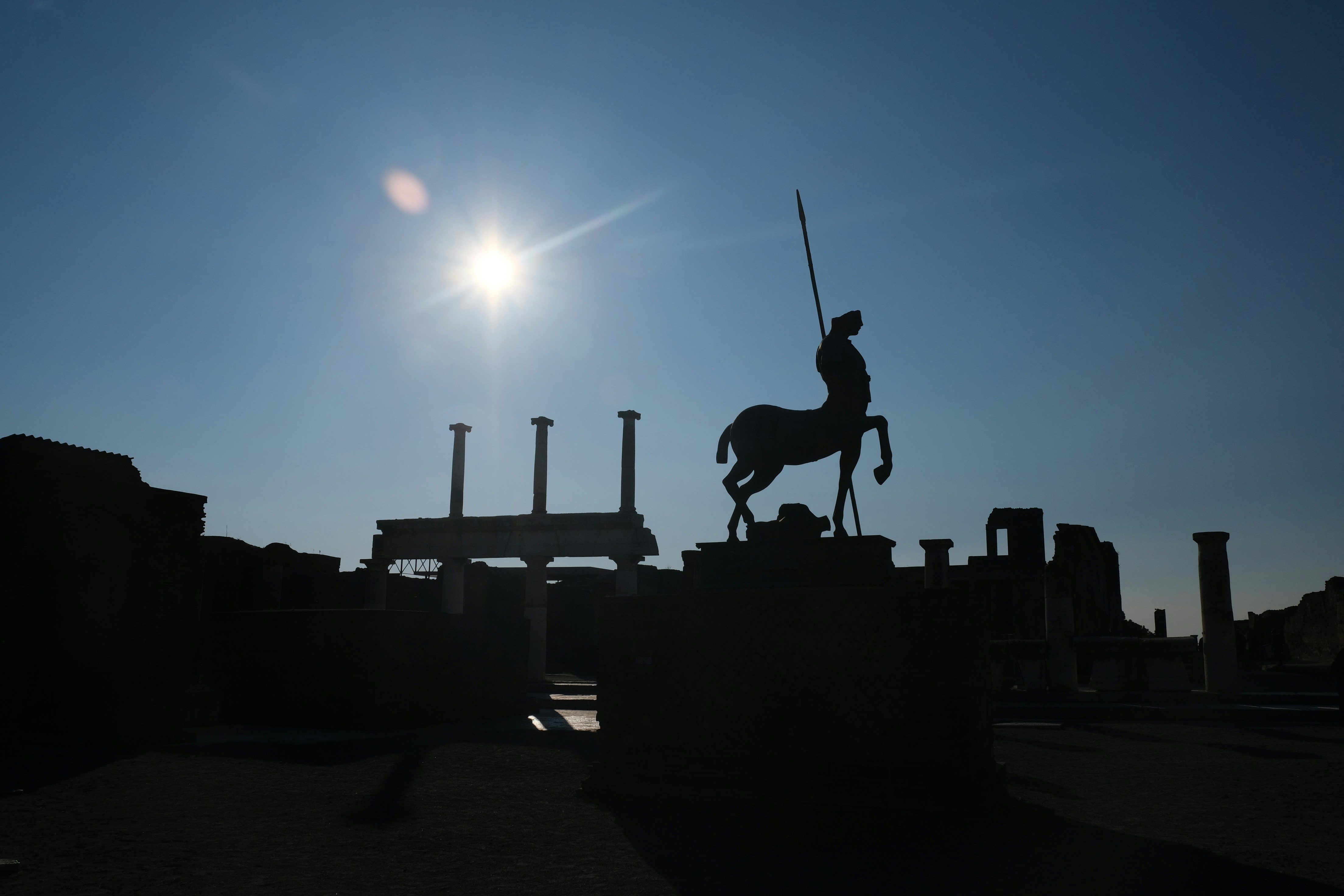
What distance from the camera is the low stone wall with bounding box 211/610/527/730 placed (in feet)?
48.2

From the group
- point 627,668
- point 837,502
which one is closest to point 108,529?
point 627,668

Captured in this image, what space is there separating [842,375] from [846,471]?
917mm

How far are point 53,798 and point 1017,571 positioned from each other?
24651 millimetres

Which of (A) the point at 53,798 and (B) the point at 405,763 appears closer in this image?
(A) the point at 53,798

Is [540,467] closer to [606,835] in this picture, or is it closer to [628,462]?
[628,462]

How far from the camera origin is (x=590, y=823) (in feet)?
22.5

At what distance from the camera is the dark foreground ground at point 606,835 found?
16.8 ft

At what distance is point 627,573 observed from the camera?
28359 mm

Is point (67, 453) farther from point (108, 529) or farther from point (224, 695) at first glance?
point (224, 695)

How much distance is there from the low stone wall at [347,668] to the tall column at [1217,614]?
14562 mm

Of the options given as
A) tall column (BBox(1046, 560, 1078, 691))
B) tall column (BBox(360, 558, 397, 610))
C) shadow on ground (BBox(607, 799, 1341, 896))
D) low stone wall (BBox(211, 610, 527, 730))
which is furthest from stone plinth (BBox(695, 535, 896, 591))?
tall column (BBox(360, 558, 397, 610))

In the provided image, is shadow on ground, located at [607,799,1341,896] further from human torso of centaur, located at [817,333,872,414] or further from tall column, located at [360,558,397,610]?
tall column, located at [360,558,397,610]

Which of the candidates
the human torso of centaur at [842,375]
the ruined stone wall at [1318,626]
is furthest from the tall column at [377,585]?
the ruined stone wall at [1318,626]

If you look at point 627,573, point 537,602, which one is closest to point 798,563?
point 627,573
